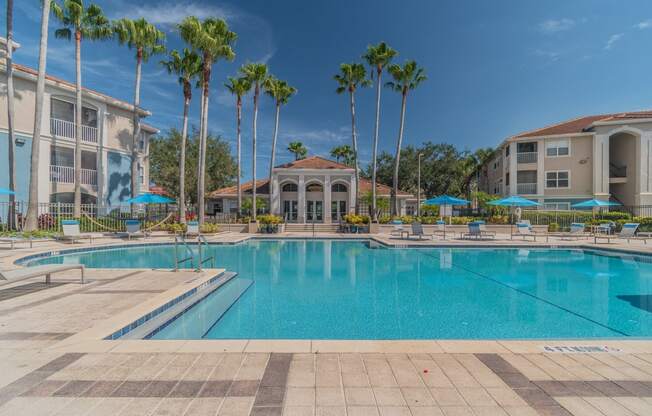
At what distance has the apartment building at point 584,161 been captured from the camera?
26500 mm

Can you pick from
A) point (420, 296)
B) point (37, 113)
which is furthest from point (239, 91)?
point (420, 296)

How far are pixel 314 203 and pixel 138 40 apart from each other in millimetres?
19229

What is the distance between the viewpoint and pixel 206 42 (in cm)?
2006

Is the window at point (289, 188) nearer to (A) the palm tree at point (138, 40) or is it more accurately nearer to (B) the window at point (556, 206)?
(A) the palm tree at point (138, 40)

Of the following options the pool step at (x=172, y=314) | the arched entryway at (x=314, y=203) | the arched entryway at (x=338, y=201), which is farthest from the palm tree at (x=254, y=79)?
the pool step at (x=172, y=314)

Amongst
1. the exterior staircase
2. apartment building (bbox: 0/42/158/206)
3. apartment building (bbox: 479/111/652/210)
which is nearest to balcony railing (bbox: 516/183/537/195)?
apartment building (bbox: 479/111/652/210)

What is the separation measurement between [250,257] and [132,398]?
433 inches

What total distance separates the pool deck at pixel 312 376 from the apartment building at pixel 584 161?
30186mm

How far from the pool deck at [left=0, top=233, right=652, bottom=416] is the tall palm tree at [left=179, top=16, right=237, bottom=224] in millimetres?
18414

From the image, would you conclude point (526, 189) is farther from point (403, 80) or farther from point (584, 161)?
point (403, 80)

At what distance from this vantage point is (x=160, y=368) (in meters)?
3.23

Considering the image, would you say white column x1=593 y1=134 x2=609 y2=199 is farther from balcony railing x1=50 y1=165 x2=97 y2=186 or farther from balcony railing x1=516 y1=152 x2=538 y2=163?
balcony railing x1=50 y1=165 x2=97 y2=186

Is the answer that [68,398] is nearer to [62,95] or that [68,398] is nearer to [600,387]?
[600,387]

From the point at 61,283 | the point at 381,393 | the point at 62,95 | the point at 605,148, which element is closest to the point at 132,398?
the point at 381,393
